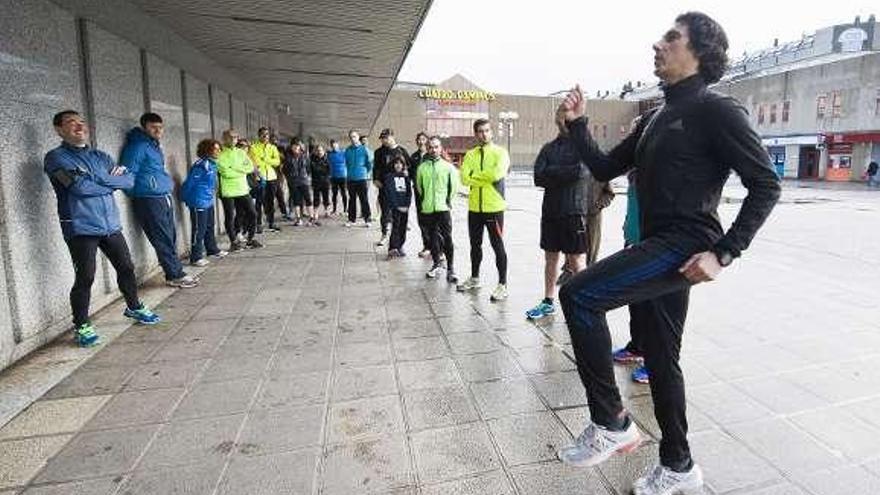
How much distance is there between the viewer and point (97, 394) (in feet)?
11.0

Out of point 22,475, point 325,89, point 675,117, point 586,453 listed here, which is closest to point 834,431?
point 586,453

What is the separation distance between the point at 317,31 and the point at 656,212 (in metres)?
5.55

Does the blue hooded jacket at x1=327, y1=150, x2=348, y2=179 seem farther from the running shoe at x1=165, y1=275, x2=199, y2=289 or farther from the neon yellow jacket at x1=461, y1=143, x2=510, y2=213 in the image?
the neon yellow jacket at x1=461, y1=143, x2=510, y2=213

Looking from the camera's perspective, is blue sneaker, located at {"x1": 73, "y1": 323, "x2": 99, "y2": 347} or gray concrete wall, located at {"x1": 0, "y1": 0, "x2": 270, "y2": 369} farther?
blue sneaker, located at {"x1": 73, "y1": 323, "x2": 99, "y2": 347}

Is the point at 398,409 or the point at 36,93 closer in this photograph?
the point at 398,409

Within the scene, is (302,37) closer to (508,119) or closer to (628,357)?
(628,357)

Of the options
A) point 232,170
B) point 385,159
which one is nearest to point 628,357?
point 385,159

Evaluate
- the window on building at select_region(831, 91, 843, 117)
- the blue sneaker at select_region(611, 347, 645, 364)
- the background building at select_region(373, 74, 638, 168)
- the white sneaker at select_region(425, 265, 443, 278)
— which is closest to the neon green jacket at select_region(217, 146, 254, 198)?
the white sneaker at select_region(425, 265, 443, 278)

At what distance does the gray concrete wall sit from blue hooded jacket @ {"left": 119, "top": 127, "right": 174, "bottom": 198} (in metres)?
0.13

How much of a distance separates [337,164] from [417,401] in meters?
9.44

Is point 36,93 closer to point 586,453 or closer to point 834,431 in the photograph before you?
point 586,453

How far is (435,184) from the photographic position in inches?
250

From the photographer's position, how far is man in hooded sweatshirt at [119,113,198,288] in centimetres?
544

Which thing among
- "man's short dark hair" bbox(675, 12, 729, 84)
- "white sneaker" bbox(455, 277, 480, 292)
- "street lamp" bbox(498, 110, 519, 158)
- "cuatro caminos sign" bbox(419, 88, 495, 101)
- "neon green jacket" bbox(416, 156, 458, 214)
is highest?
"cuatro caminos sign" bbox(419, 88, 495, 101)
